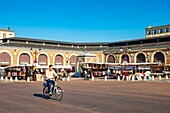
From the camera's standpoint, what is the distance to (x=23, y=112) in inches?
322

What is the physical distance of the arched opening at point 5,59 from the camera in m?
49.1

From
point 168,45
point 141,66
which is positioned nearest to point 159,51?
point 168,45

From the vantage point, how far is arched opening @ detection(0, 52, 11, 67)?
49.1 meters

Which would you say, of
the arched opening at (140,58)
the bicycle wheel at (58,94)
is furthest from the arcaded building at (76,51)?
the bicycle wheel at (58,94)

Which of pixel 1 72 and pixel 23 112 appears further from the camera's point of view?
A: pixel 1 72

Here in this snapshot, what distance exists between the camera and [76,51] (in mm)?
61969

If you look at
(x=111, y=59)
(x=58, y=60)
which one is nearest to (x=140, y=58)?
(x=111, y=59)

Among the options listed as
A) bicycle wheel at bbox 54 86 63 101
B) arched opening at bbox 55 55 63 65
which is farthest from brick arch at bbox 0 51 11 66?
bicycle wheel at bbox 54 86 63 101

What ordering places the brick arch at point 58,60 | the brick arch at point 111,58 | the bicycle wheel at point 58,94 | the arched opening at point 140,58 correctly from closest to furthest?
the bicycle wheel at point 58,94
the arched opening at point 140,58
the brick arch at point 58,60
the brick arch at point 111,58

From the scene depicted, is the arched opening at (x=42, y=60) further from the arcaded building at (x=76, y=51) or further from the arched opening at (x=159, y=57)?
the arched opening at (x=159, y=57)

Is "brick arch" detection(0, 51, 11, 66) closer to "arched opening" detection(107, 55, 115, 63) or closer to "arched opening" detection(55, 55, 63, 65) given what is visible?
"arched opening" detection(55, 55, 63, 65)

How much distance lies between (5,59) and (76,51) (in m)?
19.2

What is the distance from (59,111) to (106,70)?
34.2 metres

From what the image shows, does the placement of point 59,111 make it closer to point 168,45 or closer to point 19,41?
point 168,45
